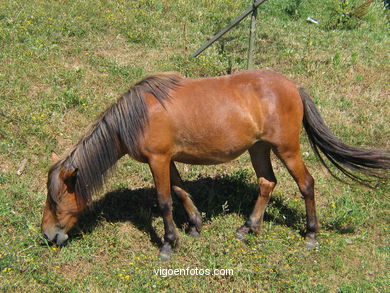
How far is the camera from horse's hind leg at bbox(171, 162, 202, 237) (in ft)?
19.0

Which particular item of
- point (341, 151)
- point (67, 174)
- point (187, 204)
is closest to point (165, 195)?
point (187, 204)

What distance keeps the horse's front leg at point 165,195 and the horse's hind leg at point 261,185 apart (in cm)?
93

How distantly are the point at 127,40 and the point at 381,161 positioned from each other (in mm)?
6581

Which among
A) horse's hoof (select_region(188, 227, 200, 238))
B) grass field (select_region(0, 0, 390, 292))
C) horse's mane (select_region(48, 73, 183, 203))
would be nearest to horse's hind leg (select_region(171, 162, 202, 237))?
Result: horse's hoof (select_region(188, 227, 200, 238))

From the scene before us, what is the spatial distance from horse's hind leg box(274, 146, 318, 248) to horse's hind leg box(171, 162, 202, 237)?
Answer: 1.27 metres

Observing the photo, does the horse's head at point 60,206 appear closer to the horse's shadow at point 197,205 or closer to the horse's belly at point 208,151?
the horse's shadow at point 197,205

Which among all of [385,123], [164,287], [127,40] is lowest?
[164,287]

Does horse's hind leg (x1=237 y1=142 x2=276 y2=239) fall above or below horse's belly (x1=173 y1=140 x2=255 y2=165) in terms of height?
below

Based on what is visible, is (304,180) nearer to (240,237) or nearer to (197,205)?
(240,237)

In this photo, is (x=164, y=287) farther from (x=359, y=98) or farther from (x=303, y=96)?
(x=359, y=98)

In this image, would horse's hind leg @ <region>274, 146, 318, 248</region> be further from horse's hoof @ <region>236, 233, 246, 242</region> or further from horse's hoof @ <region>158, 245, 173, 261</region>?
horse's hoof @ <region>158, 245, 173, 261</region>

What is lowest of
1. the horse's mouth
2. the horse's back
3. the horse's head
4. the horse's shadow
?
the horse's shadow

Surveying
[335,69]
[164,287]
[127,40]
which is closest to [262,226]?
[164,287]

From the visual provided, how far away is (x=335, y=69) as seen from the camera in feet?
31.0
